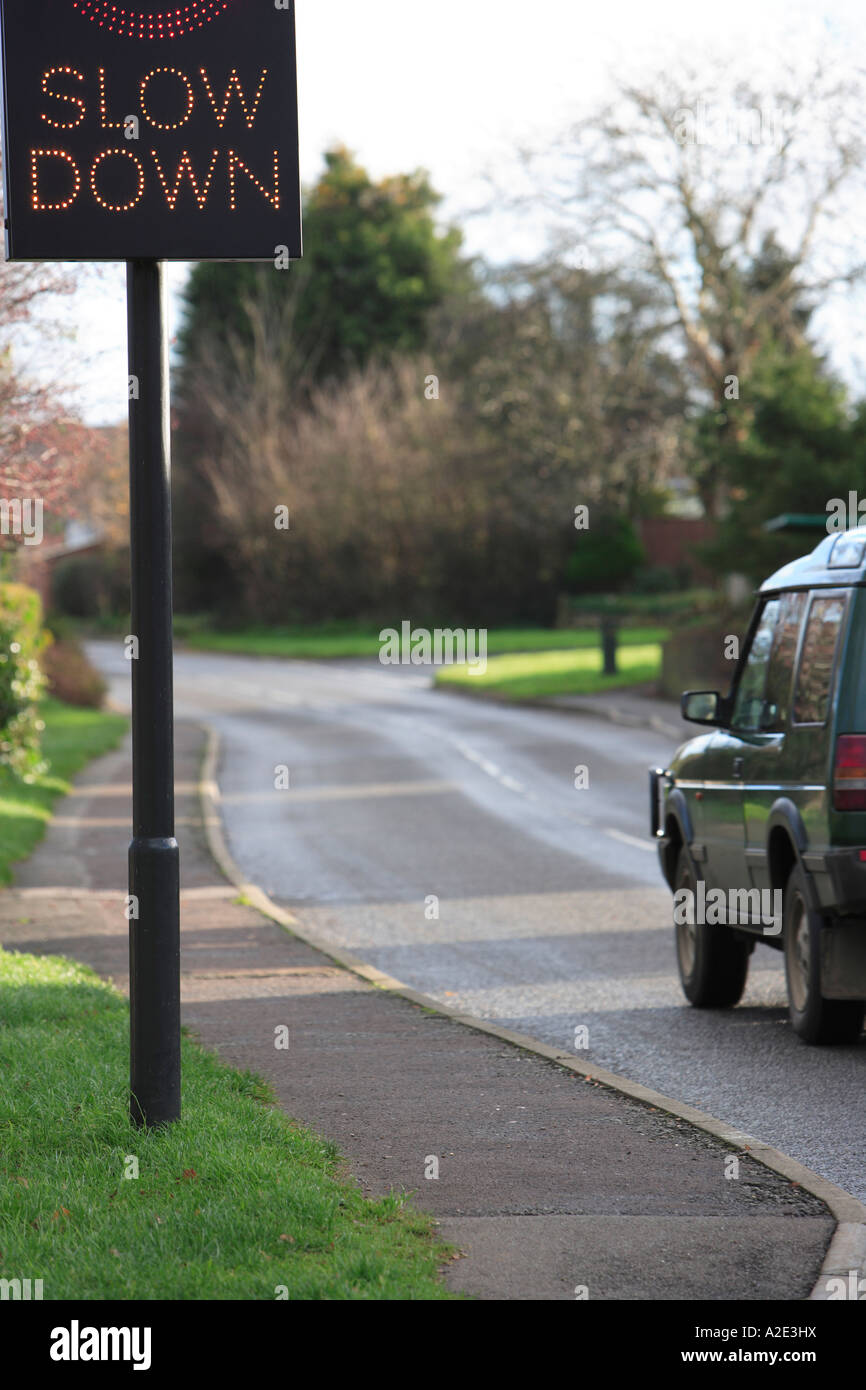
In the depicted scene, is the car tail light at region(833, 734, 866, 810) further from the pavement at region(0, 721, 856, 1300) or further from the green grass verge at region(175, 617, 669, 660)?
the green grass verge at region(175, 617, 669, 660)

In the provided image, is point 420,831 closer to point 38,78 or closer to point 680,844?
point 680,844

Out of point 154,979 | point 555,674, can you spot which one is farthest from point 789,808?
point 555,674

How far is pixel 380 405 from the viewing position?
6431 centimetres

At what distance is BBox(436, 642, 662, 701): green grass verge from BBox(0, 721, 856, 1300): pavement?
2701cm

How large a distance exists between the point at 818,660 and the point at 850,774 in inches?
27.7

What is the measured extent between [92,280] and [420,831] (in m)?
7.77

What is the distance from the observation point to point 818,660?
8.36m

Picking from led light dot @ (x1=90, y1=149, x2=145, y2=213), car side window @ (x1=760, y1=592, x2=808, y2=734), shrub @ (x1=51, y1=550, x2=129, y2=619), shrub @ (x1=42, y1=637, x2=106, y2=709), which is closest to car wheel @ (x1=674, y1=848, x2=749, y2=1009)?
car side window @ (x1=760, y1=592, x2=808, y2=734)

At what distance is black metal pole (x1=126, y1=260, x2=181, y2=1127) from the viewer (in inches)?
232

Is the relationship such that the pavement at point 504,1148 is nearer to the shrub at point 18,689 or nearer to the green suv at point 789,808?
the green suv at point 789,808

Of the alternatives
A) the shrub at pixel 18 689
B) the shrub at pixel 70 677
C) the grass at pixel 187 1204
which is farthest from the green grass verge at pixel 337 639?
the grass at pixel 187 1204

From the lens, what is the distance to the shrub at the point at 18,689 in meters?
20.0

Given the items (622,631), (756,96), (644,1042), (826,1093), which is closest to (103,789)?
(644,1042)

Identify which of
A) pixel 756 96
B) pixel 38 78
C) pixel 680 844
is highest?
pixel 756 96
